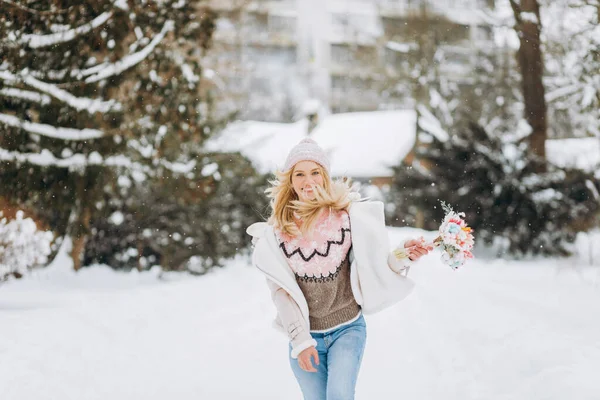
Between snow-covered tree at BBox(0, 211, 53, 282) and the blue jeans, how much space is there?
271 inches

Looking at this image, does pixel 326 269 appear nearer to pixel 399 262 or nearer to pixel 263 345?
pixel 399 262

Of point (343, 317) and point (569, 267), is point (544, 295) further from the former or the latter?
point (343, 317)

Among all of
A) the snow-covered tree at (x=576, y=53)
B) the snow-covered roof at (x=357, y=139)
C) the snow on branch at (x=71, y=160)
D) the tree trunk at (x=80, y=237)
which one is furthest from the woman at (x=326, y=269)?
the snow-covered roof at (x=357, y=139)

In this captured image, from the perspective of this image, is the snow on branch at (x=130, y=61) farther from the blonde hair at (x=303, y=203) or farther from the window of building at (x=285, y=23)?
the window of building at (x=285, y=23)

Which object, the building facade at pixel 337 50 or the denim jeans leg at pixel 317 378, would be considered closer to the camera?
the denim jeans leg at pixel 317 378

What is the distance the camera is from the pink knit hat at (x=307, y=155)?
323 cm

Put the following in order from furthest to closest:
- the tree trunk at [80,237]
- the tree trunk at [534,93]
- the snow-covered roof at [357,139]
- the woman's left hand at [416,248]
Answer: the snow-covered roof at [357,139], the tree trunk at [534,93], the tree trunk at [80,237], the woman's left hand at [416,248]

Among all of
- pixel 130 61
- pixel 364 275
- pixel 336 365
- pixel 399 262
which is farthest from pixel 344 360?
pixel 130 61

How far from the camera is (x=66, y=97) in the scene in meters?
9.27

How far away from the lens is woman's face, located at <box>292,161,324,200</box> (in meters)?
3.22

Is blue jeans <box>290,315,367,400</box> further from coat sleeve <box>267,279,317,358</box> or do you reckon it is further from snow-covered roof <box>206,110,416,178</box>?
snow-covered roof <box>206,110,416,178</box>

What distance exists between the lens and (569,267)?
1163 centimetres

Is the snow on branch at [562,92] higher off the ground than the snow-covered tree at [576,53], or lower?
lower

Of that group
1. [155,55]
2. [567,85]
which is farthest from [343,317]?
[567,85]
